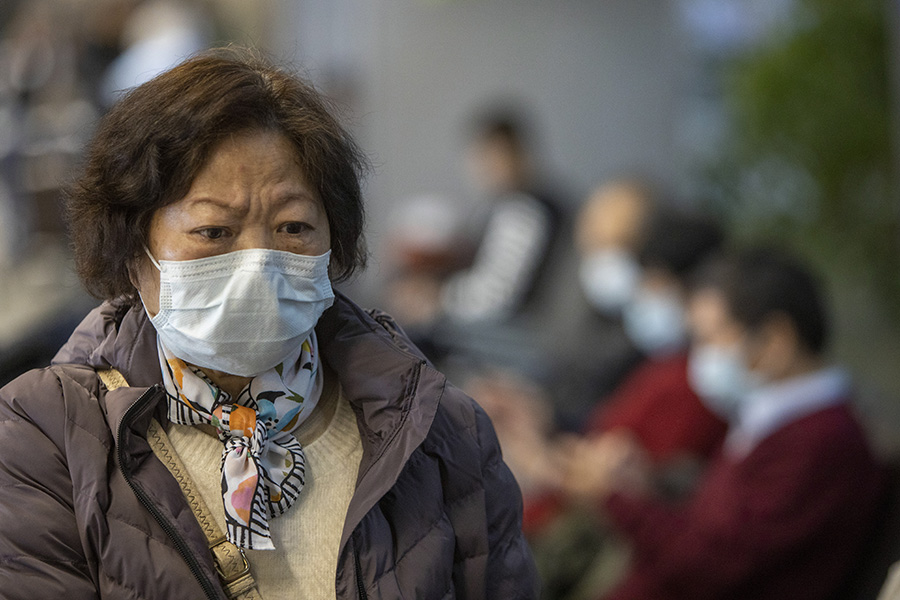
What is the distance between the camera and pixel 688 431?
4.26 metres

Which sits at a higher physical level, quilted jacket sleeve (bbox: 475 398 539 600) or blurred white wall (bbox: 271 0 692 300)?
quilted jacket sleeve (bbox: 475 398 539 600)

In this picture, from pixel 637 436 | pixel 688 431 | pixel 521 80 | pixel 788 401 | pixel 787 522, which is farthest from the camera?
pixel 521 80

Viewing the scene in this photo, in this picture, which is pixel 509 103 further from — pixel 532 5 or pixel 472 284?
pixel 472 284

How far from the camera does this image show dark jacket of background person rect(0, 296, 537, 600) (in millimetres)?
1569

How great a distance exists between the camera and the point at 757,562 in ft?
11.1

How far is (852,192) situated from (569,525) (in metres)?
3.89

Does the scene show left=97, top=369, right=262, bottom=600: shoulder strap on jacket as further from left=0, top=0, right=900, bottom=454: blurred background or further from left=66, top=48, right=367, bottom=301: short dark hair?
left=0, top=0, right=900, bottom=454: blurred background

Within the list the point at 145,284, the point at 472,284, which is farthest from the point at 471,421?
the point at 472,284

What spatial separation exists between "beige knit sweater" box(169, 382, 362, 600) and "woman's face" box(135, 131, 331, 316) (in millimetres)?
245

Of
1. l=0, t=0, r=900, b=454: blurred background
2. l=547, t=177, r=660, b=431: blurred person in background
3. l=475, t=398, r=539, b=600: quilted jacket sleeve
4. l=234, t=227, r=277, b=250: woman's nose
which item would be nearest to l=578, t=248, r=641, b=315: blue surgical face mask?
l=547, t=177, r=660, b=431: blurred person in background

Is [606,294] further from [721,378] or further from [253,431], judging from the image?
[253,431]

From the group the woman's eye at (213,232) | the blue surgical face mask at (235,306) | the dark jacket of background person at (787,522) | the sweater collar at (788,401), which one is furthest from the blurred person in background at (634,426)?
the woman's eye at (213,232)

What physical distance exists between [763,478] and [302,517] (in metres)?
2.13

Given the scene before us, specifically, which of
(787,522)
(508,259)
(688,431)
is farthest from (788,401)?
(508,259)
